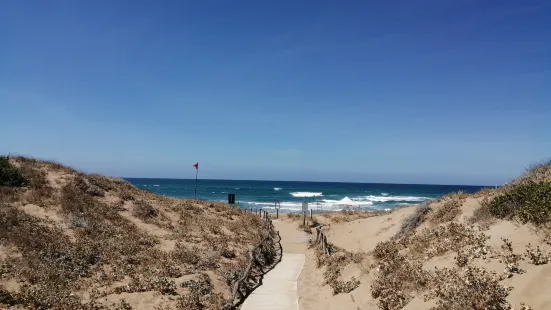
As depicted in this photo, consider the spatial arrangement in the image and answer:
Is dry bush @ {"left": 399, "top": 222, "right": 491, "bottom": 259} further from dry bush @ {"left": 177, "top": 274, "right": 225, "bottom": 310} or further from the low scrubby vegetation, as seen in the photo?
the low scrubby vegetation

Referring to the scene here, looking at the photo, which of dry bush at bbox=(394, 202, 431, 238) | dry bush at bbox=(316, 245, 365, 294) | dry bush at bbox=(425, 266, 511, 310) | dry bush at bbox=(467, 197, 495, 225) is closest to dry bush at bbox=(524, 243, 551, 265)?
dry bush at bbox=(425, 266, 511, 310)

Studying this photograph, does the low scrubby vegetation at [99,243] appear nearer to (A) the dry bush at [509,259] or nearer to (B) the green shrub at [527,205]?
(A) the dry bush at [509,259]

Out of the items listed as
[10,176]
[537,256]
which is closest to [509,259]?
[537,256]

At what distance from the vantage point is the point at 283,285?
16.1 metres

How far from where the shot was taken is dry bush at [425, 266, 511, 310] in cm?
813

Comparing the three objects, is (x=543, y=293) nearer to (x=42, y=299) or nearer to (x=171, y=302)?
(x=171, y=302)

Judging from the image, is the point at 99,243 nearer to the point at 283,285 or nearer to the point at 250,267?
the point at 250,267

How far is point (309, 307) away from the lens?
42.7 feet

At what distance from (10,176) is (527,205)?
26411mm

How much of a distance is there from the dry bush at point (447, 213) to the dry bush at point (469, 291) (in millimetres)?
8517

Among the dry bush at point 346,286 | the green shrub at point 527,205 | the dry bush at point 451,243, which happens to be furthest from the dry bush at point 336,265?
the green shrub at point 527,205

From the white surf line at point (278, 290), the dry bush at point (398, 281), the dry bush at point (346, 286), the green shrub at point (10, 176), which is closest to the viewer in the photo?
the dry bush at point (398, 281)

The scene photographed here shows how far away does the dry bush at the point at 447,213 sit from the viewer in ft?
60.2

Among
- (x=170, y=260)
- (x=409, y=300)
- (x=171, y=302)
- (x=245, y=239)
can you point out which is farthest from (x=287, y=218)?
(x=409, y=300)
